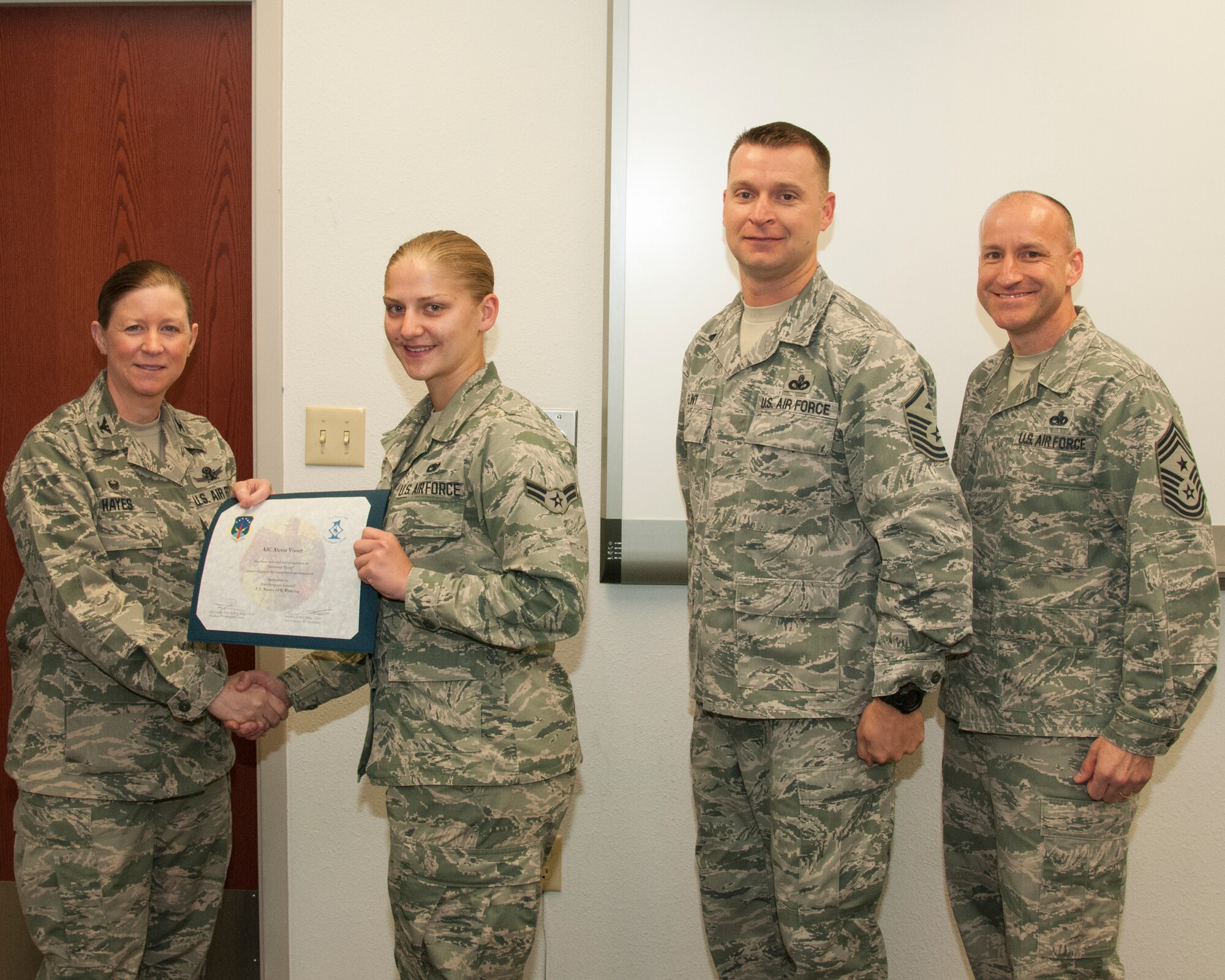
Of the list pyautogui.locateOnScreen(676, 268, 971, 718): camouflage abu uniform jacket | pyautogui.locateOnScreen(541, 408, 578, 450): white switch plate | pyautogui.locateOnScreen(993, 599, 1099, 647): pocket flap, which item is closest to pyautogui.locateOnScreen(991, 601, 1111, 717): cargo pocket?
pyautogui.locateOnScreen(993, 599, 1099, 647): pocket flap

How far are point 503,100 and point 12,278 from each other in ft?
4.22

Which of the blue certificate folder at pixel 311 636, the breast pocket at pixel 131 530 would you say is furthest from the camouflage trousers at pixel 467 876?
the breast pocket at pixel 131 530

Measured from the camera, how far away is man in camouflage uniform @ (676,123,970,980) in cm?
138

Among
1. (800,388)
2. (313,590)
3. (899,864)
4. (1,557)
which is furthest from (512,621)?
(1,557)

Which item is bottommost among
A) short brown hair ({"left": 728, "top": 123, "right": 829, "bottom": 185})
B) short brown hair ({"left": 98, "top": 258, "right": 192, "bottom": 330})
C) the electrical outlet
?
the electrical outlet

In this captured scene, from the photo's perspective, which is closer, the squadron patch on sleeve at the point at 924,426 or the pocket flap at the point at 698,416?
the squadron patch on sleeve at the point at 924,426

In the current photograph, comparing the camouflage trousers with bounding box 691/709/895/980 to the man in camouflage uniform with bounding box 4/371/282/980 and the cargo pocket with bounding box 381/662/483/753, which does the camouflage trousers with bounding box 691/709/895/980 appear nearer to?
the cargo pocket with bounding box 381/662/483/753

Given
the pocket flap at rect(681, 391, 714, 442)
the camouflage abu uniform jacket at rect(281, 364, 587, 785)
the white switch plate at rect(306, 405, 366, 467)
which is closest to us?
the camouflage abu uniform jacket at rect(281, 364, 587, 785)

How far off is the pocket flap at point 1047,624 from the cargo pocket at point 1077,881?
0.26m

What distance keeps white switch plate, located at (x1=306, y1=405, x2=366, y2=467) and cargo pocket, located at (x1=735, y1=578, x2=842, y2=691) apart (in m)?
1.07

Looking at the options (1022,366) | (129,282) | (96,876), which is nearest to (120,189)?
(129,282)

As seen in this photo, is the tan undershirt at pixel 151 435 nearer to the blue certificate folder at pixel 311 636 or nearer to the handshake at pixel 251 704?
the blue certificate folder at pixel 311 636

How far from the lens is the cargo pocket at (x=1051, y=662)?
1503 millimetres

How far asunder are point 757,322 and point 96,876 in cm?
150
